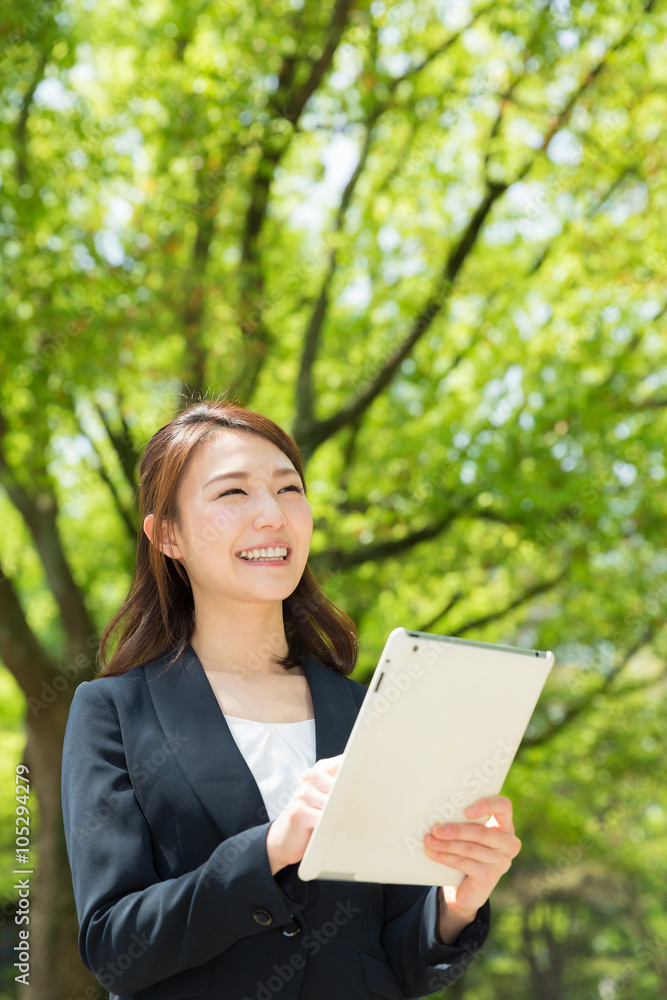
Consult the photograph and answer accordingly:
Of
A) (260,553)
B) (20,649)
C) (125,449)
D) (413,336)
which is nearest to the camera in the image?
(260,553)

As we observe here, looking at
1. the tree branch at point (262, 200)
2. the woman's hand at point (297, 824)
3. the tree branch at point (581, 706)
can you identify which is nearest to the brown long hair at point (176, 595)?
the woman's hand at point (297, 824)

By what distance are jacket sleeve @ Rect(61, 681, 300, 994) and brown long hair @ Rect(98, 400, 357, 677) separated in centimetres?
39

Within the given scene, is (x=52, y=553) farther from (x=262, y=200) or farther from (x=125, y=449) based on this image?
(x=262, y=200)

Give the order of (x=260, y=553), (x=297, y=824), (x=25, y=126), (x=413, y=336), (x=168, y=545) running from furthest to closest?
(x=25, y=126)
(x=413, y=336)
(x=168, y=545)
(x=260, y=553)
(x=297, y=824)

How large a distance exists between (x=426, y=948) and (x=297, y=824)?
19.9 inches

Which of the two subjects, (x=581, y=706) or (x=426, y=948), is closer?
(x=426, y=948)

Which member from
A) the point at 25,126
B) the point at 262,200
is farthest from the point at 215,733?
the point at 25,126

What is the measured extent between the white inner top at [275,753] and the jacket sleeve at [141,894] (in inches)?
9.4

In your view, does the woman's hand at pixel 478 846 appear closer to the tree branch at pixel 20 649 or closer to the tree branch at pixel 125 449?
the tree branch at pixel 20 649

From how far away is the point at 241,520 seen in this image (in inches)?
78.9

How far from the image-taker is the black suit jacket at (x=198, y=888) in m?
1.54

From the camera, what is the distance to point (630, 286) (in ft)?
27.7

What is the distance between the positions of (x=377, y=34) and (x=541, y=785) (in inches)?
387

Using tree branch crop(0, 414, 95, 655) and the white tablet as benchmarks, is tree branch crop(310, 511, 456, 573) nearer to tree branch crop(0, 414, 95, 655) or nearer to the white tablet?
tree branch crop(0, 414, 95, 655)
